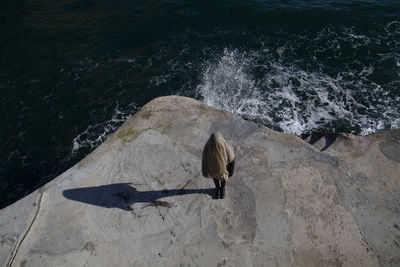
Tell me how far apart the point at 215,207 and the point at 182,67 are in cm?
799

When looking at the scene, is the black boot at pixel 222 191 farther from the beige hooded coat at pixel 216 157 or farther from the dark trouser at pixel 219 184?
the beige hooded coat at pixel 216 157

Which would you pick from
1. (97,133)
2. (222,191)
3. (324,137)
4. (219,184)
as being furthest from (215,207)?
(97,133)

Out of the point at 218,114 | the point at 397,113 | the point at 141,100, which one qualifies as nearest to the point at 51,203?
Answer: the point at 218,114

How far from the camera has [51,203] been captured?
646 cm

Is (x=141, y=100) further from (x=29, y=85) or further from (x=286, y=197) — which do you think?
(x=286, y=197)

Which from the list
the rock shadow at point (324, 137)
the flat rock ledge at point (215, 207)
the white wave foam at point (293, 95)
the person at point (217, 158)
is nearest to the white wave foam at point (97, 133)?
the white wave foam at point (293, 95)

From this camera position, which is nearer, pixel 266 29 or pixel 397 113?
pixel 397 113

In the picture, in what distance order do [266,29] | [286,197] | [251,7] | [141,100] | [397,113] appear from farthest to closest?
[251,7] < [266,29] < [141,100] < [397,113] < [286,197]

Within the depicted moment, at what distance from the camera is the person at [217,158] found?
5.21 meters

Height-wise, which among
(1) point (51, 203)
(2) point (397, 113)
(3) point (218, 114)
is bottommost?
(2) point (397, 113)

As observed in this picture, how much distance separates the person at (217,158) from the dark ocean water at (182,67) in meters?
5.54

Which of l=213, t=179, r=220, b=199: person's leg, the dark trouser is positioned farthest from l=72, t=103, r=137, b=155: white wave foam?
the dark trouser

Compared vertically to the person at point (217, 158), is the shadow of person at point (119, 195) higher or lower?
lower

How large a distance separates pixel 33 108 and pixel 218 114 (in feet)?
24.8
